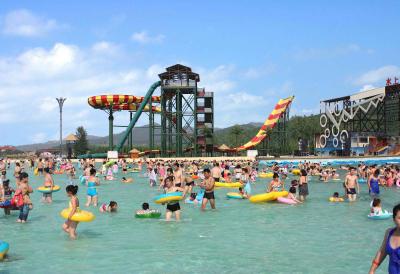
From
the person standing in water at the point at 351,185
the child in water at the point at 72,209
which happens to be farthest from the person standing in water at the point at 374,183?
the child in water at the point at 72,209

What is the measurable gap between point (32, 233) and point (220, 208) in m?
6.12

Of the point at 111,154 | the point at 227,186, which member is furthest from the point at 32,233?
the point at 111,154

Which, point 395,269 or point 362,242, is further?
point 362,242

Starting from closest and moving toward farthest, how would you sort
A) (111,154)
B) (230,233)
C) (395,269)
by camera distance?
(395,269), (230,233), (111,154)

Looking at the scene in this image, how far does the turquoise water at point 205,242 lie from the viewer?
761 cm

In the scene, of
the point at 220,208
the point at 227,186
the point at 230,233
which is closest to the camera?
the point at 230,233

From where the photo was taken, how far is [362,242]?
934 cm

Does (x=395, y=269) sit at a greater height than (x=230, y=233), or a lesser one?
greater

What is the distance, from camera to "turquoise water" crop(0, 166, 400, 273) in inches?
300

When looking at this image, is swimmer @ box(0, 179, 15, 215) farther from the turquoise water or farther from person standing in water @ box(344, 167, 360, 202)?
person standing in water @ box(344, 167, 360, 202)

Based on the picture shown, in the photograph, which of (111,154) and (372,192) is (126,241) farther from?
(111,154)

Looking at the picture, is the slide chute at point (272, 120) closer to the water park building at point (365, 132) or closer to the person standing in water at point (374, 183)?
the water park building at point (365, 132)

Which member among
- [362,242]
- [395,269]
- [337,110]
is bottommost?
[362,242]

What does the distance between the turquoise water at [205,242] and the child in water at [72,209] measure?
207 mm
